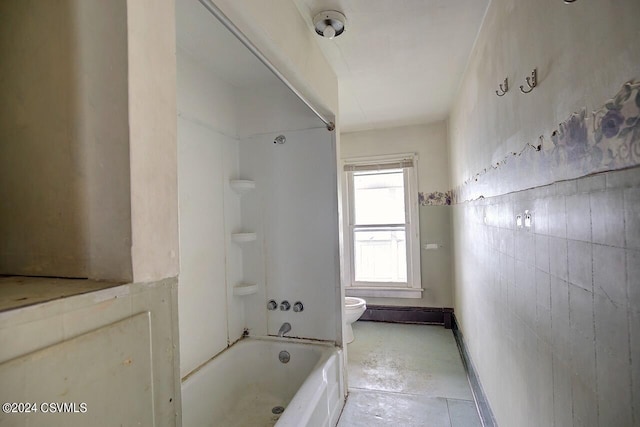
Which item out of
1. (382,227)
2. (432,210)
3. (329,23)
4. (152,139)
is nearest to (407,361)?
(382,227)

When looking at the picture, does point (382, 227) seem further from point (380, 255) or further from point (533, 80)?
point (533, 80)

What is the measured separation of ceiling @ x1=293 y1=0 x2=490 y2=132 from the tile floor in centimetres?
245

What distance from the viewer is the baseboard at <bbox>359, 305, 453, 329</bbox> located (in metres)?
3.58

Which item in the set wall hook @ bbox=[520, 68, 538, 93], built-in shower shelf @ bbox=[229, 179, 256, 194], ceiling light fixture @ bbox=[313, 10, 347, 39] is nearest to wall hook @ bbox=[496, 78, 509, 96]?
wall hook @ bbox=[520, 68, 538, 93]

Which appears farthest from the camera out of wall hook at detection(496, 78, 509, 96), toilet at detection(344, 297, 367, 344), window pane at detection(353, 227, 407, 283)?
window pane at detection(353, 227, 407, 283)

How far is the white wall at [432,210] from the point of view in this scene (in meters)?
3.61

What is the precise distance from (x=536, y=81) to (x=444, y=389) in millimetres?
2250

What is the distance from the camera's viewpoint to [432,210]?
12.0ft

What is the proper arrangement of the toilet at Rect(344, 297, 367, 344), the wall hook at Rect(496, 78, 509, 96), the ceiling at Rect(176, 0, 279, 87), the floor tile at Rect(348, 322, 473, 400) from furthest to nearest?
the toilet at Rect(344, 297, 367, 344), the floor tile at Rect(348, 322, 473, 400), the ceiling at Rect(176, 0, 279, 87), the wall hook at Rect(496, 78, 509, 96)

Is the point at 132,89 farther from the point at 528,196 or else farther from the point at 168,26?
the point at 528,196

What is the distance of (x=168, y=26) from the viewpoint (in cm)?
70

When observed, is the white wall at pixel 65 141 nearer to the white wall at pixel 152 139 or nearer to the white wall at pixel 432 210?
the white wall at pixel 152 139

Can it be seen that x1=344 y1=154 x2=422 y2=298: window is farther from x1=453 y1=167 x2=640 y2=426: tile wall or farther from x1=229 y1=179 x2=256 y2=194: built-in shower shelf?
x1=453 y1=167 x2=640 y2=426: tile wall

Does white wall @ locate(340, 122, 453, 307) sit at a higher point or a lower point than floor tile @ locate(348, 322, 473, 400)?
higher
